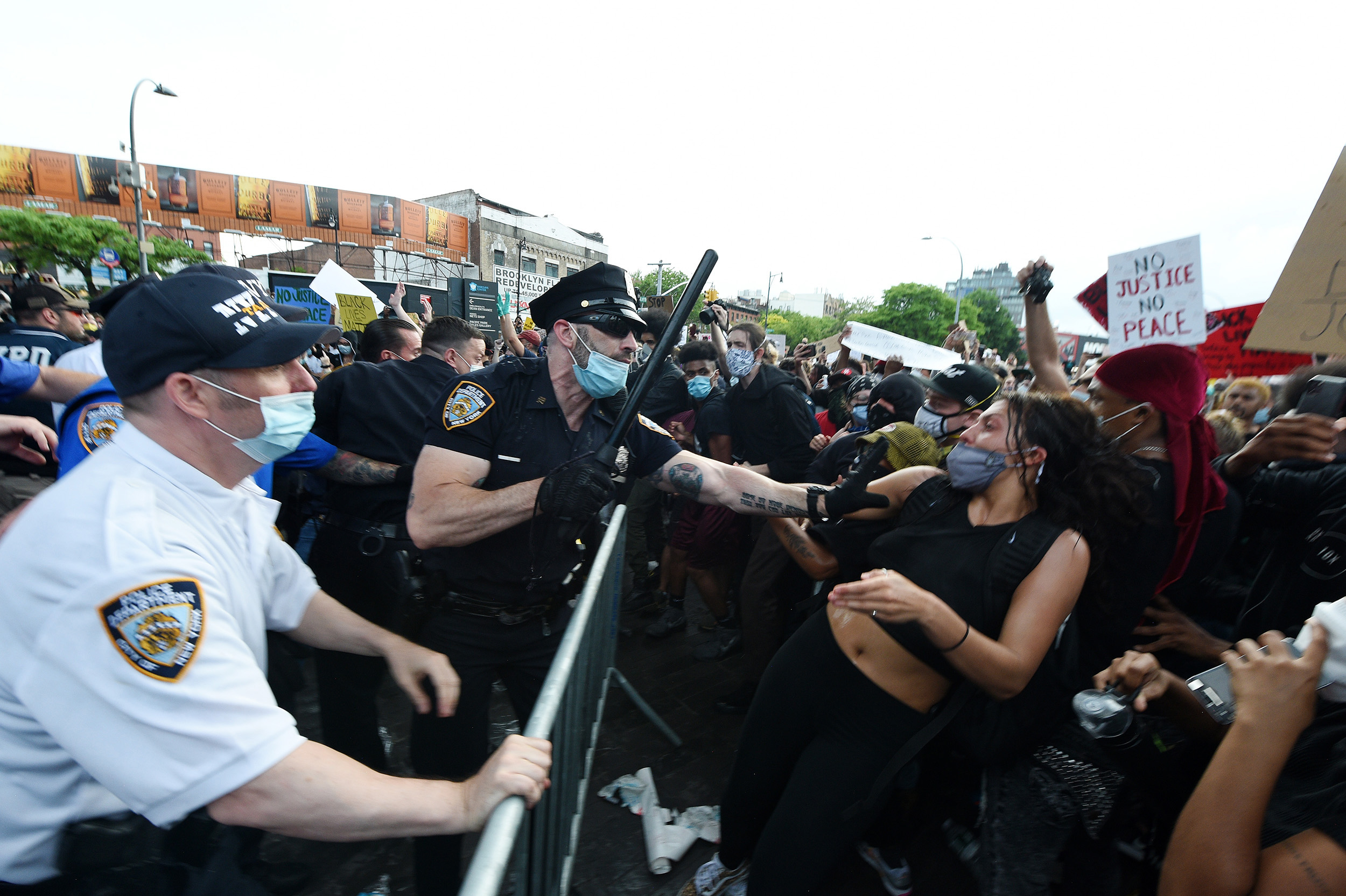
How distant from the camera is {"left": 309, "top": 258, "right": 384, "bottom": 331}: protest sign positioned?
839 cm

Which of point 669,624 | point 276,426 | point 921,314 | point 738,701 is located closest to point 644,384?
point 276,426

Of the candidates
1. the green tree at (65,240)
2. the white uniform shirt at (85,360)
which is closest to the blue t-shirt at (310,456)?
the white uniform shirt at (85,360)

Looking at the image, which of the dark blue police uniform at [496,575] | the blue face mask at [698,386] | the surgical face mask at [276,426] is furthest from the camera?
the blue face mask at [698,386]

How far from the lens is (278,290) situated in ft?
46.3

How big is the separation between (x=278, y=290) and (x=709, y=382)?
12944mm

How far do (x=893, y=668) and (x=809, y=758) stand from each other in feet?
1.46

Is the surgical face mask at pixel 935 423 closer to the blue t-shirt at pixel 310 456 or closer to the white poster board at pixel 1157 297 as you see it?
the white poster board at pixel 1157 297

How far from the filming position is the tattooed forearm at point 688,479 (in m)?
2.69

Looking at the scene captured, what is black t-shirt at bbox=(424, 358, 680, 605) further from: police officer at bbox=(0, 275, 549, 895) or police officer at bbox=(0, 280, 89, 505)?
police officer at bbox=(0, 280, 89, 505)

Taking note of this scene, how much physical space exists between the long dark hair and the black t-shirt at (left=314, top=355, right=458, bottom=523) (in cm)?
289

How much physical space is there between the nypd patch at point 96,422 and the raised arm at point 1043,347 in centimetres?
423

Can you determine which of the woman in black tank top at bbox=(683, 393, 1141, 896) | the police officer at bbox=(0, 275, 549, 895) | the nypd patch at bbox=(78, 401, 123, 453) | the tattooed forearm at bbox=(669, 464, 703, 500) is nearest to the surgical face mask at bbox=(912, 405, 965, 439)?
the woman in black tank top at bbox=(683, 393, 1141, 896)

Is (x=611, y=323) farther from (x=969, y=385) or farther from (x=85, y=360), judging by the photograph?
(x=85, y=360)

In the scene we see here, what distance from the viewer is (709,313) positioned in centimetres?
481
